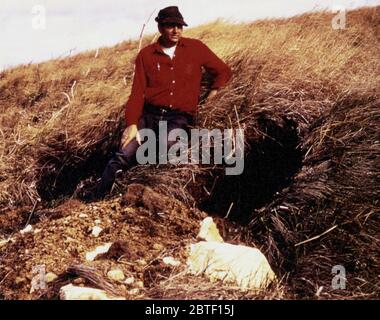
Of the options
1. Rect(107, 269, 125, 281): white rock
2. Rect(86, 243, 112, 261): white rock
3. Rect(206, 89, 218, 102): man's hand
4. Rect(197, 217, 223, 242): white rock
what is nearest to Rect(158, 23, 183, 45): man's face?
Rect(206, 89, 218, 102): man's hand

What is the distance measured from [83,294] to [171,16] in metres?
2.23

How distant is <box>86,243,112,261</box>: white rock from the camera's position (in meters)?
3.15

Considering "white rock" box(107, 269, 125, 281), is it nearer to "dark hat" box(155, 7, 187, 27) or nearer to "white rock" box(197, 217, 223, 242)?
"white rock" box(197, 217, 223, 242)

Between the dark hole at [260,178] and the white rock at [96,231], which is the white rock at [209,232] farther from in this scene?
the white rock at [96,231]

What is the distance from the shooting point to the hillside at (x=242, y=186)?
10.00ft

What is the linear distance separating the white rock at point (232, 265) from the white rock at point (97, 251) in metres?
0.49

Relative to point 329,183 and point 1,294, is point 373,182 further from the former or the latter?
point 1,294

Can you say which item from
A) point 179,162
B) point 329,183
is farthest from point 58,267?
point 329,183

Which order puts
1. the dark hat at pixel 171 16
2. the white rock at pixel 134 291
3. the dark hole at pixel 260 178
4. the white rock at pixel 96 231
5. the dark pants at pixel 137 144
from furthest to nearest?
the dark hat at pixel 171 16
the dark pants at pixel 137 144
the dark hole at pixel 260 178
the white rock at pixel 96 231
the white rock at pixel 134 291

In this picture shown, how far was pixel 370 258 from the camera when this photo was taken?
2.99m

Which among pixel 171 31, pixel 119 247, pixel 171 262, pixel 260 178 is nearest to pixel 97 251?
pixel 119 247

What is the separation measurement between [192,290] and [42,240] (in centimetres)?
106

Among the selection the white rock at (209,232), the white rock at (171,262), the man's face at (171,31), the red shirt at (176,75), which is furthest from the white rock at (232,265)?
the man's face at (171,31)
